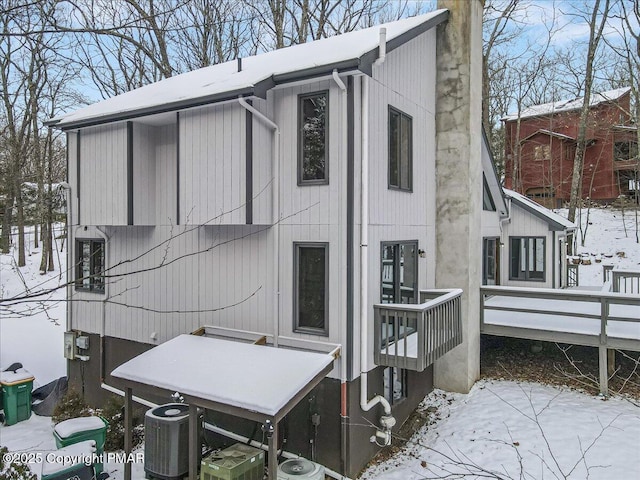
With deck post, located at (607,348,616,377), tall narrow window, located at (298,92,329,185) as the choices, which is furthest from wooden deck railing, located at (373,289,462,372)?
deck post, located at (607,348,616,377)

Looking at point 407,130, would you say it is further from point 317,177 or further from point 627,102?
point 627,102

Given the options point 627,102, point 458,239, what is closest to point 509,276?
point 458,239

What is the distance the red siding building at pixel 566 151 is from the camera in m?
22.1

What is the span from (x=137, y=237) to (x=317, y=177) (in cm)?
425

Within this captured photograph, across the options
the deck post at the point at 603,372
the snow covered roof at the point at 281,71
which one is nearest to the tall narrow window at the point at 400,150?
the snow covered roof at the point at 281,71

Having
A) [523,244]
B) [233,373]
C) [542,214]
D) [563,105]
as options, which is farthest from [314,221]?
[563,105]

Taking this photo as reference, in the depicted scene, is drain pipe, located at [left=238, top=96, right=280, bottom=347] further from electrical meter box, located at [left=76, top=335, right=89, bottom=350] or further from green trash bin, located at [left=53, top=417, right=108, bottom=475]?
electrical meter box, located at [left=76, top=335, right=89, bottom=350]

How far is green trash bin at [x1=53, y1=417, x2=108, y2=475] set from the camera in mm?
7023

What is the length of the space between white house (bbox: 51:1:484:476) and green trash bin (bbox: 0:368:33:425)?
6.55 feet

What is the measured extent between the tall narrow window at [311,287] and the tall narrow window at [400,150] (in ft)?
5.48

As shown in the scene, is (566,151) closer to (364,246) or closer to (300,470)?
(364,246)

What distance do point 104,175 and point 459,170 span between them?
6.70 m

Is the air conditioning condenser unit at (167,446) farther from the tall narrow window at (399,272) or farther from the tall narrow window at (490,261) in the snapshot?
the tall narrow window at (490,261)

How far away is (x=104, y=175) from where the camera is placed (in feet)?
27.2
